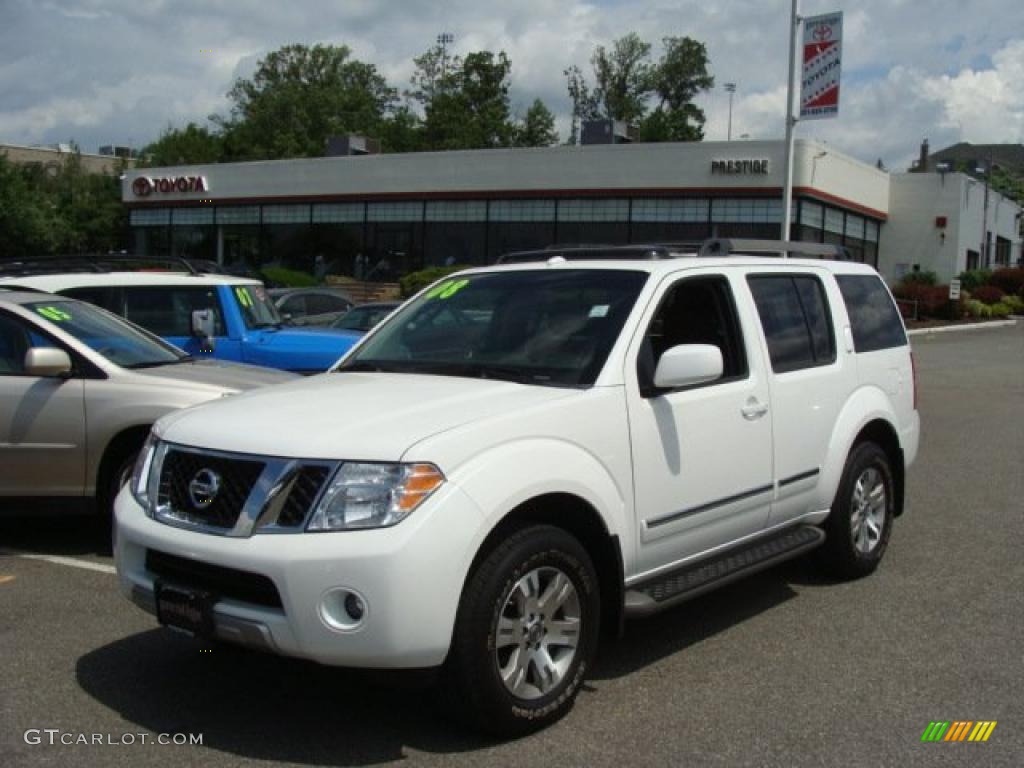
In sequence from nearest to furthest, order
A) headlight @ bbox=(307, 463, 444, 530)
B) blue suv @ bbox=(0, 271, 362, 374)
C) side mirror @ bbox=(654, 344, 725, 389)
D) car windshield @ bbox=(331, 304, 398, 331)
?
headlight @ bbox=(307, 463, 444, 530) → side mirror @ bbox=(654, 344, 725, 389) → blue suv @ bbox=(0, 271, 362, 374) → car windshield @ bbox=(331, 304, 398, 331)

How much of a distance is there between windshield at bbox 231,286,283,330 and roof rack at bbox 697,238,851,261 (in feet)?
17.5

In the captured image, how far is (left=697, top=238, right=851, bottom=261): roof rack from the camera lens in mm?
5816

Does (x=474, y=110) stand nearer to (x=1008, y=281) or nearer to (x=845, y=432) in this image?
(x=1008, y=281)

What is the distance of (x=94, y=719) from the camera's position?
4.21 m

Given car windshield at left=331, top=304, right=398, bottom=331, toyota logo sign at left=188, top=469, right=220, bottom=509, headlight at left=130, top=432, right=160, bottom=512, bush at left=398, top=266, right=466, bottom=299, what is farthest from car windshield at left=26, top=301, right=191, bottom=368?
bush at left=398, top=266, right=466, bottom=299

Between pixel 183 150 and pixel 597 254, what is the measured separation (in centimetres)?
8048

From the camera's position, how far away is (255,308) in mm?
10195

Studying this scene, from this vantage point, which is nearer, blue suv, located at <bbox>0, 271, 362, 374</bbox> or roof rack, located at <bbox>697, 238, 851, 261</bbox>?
roof rack, located at <bbox>697, 238, 851, 261</bbox>

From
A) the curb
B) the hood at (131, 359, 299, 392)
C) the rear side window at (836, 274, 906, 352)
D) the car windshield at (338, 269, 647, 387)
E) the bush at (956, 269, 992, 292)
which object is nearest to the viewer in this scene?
the car windshield at (338, 269, 647, 387)

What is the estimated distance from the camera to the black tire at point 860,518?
6.04 m

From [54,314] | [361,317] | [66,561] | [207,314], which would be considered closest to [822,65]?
[361,317]

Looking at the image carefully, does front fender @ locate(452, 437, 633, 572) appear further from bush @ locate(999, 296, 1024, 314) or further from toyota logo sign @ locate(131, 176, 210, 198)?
toyota logo sign @ locate(131, 176, 210, 198)

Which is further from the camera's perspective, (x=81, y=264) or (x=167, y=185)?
(x=167, y=185)

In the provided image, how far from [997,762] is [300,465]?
276 cm
